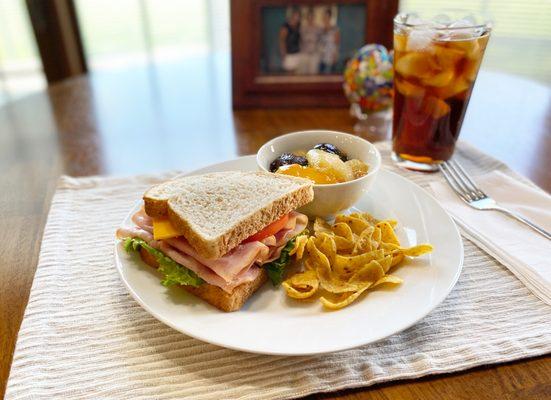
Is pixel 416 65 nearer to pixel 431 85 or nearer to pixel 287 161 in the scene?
pixel 431 85

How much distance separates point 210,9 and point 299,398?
17.7 feet

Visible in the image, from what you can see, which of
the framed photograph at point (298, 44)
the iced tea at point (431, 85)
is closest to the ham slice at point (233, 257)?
the iced tea at point (431, 85)

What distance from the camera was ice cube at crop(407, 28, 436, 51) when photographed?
1466 mm

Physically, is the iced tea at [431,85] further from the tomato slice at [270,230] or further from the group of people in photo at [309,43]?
the tomato slice at [270,230]

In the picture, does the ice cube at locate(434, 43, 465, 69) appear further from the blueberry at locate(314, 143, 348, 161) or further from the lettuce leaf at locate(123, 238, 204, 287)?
the lettuce leaf at locate(123, 238, 204, 287)

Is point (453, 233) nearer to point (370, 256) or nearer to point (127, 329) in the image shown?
point (370, 256)

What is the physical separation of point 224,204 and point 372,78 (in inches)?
42.3

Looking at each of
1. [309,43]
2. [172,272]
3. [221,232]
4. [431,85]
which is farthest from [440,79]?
[172,272]

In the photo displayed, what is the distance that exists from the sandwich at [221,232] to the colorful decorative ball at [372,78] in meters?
0.87

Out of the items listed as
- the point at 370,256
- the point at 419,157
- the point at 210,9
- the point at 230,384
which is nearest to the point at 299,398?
the point at 230,384

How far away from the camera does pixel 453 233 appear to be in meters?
1.14

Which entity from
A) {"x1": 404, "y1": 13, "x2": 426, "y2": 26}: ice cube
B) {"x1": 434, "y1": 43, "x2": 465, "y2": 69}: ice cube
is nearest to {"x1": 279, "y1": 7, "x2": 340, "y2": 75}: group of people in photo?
{"x1": 404, "y1": 13, "x2": 426, "y2": 26}: ice cube

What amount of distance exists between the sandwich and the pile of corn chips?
0.07m

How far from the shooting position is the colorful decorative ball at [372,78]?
187 cm
